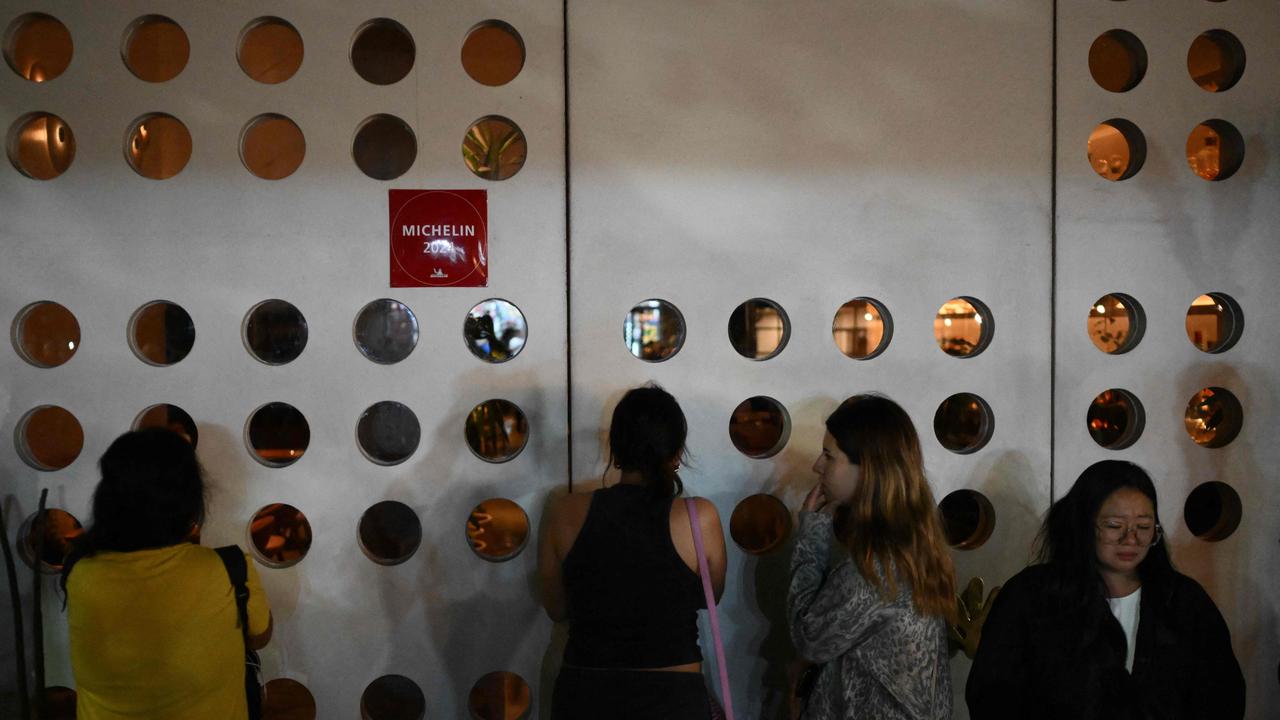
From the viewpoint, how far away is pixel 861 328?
293 centimetres

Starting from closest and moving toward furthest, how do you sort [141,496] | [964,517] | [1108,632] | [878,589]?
[141,496], [878,589], [1108,632], [964,517]

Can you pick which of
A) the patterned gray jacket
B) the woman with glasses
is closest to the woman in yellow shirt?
the patterned gray jacket

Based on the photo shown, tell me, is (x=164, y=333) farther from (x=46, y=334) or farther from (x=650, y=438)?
(x=650, y=438)

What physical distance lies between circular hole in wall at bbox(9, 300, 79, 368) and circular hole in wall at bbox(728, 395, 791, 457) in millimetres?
2056

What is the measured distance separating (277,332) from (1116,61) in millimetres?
2918

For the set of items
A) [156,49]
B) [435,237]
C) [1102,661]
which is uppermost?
[156,49]

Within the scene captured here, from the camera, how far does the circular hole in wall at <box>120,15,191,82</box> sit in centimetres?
271

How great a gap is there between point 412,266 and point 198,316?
0.66 meters

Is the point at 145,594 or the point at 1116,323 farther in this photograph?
the point at 1116,323

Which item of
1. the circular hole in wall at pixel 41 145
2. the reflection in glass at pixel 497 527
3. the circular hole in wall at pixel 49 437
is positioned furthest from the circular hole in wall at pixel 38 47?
the reflection in glass at pixel 497 527

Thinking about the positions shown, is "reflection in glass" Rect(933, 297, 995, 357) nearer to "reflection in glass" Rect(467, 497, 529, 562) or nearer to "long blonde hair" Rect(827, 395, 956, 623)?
"long blonde hair" Rect(827, 395, 956, 623)

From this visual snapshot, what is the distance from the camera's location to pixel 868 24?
285 centimetres

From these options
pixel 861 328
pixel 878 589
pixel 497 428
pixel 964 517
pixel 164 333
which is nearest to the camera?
pixel 878 589

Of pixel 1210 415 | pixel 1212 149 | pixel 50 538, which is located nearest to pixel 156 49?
pixel 50 538
